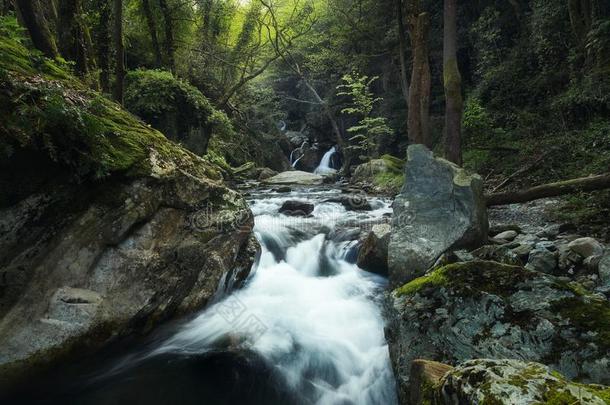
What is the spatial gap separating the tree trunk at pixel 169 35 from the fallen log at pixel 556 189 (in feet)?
47.2

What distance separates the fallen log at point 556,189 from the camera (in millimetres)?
6641

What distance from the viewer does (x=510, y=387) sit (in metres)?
1.75

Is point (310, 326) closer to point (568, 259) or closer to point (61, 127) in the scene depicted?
point (568, 259)

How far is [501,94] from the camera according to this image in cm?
1407

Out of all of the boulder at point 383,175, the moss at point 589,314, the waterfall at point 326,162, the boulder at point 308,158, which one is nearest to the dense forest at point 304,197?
the moss at point 589,314

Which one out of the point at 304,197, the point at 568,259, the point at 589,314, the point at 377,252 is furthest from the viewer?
the point at 304,197

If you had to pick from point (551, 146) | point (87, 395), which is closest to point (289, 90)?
point (551, 146)

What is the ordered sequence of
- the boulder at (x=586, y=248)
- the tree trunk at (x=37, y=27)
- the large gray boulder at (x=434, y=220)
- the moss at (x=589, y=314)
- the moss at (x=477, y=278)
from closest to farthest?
1. the moss at (x=589, y=314)
2. the moss at (x=477, y=278)
3. the boulder at (x=586, y=248)
4. the large gray boulder at (x=434, y=220)
5. the tree trunk at (x=37, y=27)

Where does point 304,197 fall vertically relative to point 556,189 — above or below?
above

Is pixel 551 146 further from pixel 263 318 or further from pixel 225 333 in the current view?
pixel 225 333

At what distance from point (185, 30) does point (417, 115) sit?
39.1ft

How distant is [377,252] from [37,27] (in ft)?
24.4

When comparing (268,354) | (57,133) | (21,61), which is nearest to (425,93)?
(268,354)

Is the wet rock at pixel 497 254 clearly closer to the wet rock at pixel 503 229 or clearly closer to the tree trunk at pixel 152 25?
the wet rock at pixel 503 229
